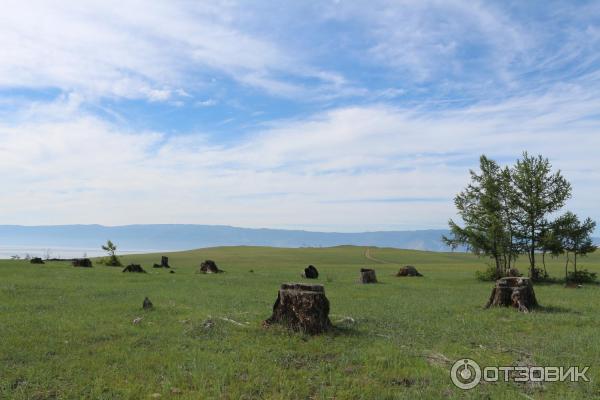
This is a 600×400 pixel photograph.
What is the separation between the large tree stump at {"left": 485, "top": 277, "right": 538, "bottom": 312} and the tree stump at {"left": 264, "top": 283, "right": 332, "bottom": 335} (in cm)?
1095

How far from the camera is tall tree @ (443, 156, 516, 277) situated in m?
45.2

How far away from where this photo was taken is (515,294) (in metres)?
21.2

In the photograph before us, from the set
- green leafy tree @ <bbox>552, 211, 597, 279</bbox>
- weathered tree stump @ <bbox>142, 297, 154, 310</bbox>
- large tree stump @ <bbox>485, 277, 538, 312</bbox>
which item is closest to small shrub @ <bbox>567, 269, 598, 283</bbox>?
green leafy tree @ <bbox>552, 211, 597, 279</bbox>

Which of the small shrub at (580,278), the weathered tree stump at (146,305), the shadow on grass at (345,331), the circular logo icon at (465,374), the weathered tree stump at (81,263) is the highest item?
the circular logo icon at (465,374)

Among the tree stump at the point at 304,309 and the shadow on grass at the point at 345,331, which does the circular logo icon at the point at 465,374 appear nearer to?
the shadow on grass at the point at 345,331

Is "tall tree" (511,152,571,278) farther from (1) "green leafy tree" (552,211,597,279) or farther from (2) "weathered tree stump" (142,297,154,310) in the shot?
(2) "weathered tree stump" (142,297,154,310)

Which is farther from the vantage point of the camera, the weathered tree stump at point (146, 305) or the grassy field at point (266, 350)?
the weathered tree stump at point (146, 305)

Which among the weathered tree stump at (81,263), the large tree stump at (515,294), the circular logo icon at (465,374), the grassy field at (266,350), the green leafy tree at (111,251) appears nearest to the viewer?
the grassy field at (266,350)

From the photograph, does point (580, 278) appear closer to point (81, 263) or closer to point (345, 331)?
point (345, 331)

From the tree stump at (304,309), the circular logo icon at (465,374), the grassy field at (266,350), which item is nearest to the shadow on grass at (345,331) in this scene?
the grassy field at (266,350)

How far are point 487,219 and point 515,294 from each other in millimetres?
26674

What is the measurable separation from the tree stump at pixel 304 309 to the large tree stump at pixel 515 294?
1095cm

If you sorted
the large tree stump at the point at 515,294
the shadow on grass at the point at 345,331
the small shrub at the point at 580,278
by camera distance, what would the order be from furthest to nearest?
the small shrub at the point at 580,278 < the large tree stump at the point at 515,294 < the shadow on grass at the point at 345,331

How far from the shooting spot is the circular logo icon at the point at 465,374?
9.86m
